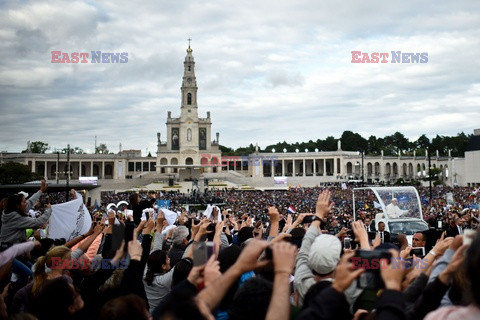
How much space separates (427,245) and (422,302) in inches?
229

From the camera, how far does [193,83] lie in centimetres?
10394

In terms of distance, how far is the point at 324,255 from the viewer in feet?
12.2

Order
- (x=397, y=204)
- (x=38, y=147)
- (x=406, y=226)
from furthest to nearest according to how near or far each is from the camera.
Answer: (x=38, y=147), (x=397, y=204), (x=406, y=226)

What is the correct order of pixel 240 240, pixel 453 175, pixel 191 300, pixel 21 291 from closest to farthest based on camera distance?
pixel 191 300
pixel 21 291
pixel 240 240
pixel 453 175

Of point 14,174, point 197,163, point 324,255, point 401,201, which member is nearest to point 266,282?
point 324,255

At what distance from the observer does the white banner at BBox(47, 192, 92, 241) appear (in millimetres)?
8406

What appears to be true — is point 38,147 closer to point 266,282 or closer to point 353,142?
point 353,142

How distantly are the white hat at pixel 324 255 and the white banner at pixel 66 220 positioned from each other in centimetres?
598

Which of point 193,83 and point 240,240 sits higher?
point 193,83

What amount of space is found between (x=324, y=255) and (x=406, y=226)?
441 inches

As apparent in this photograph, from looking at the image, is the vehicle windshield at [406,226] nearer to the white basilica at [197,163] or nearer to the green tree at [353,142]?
the white basilica at [197,163]

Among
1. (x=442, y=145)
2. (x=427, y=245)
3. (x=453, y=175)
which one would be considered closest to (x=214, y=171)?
(x=453, y=175)

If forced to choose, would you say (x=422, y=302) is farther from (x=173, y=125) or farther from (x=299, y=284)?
(x=173, y=125)

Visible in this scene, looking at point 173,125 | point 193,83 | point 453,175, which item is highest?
point 193,83
